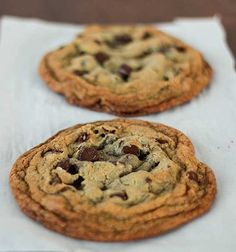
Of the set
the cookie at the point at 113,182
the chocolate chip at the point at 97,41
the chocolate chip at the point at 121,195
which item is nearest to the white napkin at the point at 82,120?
the cookie at the point at 113,182

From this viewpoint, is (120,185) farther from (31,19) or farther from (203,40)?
(31,19)

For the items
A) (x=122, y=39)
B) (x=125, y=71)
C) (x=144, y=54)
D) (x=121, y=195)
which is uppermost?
(x=122, y=39)

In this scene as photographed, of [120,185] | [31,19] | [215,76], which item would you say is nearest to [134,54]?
[215,76]

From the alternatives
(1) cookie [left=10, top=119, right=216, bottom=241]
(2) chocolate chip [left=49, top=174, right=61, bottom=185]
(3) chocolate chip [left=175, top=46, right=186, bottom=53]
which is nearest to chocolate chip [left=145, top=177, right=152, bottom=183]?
(1) cookie [left=10, top=119, right=216, bottom=241]

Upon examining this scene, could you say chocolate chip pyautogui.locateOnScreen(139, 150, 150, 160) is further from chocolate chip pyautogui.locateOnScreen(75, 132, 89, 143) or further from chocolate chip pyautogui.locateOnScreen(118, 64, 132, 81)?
chocolate chip pyautogui.locateOnScreen(118, 64, 132, 81)

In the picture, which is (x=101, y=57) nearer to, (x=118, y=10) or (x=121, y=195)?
(x=118, y=10)

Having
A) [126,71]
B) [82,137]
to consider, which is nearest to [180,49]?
[126,71]

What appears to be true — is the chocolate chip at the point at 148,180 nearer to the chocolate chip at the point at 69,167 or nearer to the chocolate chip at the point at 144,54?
the chocolate chip at the point at 69,167
